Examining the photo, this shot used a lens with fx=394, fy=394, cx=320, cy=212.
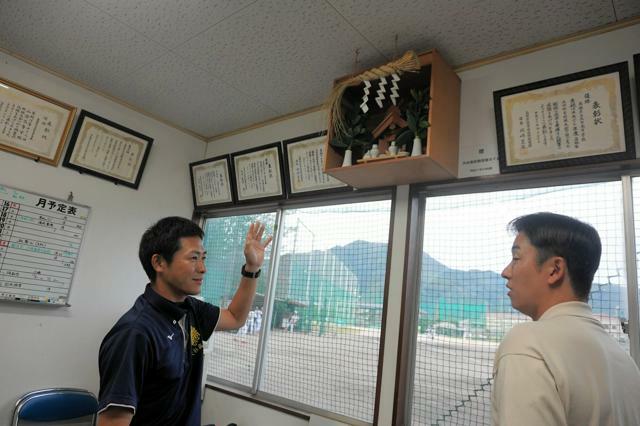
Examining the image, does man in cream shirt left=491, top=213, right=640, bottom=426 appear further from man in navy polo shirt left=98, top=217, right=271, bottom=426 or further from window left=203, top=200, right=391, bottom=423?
window left=203, top=200, right=391, bottom=423

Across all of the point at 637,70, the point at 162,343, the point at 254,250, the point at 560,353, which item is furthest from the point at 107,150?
the point at 637,70

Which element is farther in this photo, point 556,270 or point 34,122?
point 34,122

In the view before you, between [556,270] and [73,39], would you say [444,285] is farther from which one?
[73,39]

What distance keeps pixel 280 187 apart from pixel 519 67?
1553mm

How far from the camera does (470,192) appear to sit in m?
1.97

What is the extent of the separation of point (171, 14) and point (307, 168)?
1.13m

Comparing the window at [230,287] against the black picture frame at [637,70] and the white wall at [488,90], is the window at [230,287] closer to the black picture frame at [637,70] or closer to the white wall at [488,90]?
the white wall at [488,90]

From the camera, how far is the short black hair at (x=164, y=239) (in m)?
1.42

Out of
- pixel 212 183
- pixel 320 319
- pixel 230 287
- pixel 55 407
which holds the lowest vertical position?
pixel 55 407

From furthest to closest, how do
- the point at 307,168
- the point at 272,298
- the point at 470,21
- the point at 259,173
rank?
the point at 259,173, the point at 272,298, the point at 307,168, the point at 470,21

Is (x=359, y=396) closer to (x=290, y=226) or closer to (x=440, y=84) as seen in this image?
(x=290, y=226)

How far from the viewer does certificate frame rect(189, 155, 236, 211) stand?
300 centimetres

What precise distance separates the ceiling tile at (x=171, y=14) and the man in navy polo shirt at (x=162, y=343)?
3.25 ft

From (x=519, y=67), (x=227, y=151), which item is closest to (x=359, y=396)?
(x=519, y=67)
